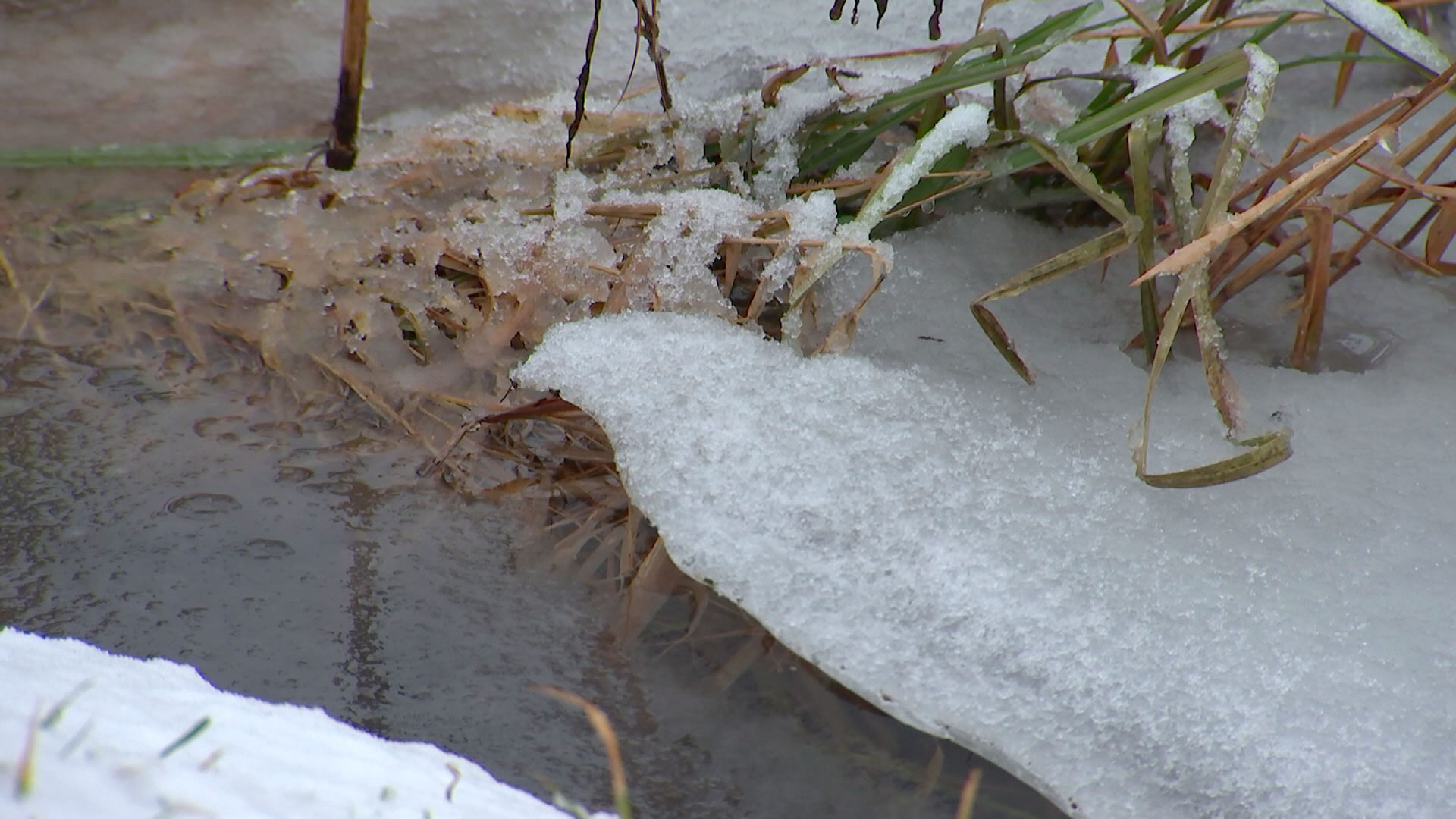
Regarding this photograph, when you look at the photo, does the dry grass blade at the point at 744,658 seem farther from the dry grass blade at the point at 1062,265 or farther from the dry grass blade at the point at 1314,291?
the dry grass blade at the point at 1314,291

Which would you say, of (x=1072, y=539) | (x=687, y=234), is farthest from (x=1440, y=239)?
(x=687, y=234)

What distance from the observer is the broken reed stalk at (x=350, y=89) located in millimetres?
1161

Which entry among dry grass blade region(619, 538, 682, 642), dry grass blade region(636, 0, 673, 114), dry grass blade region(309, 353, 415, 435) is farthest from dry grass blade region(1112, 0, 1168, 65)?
dry grass blade region(309, 353, 415, 435)

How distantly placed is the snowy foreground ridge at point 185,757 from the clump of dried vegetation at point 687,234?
0.32 m

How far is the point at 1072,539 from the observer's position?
2.80 ft

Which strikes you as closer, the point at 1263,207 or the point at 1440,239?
the point at 1263,207

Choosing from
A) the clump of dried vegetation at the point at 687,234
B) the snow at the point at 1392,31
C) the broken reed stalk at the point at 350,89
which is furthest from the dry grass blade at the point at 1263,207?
the broken reed stalk at the point at 350,89

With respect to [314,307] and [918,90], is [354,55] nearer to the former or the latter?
[314,307]

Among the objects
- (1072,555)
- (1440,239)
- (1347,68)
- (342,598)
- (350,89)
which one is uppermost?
(1347,68)

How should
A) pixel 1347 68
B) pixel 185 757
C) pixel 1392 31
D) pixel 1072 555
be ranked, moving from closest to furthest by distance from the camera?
pixel 185 757
pixel 1072 555
pixel 1392 31
pixel 1347 68

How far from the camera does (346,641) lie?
0.88m

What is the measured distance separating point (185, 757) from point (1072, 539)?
636 millimetres

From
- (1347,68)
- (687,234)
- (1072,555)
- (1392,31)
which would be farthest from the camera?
(1347,68)

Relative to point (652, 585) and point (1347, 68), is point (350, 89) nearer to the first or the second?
point (652, 585)
